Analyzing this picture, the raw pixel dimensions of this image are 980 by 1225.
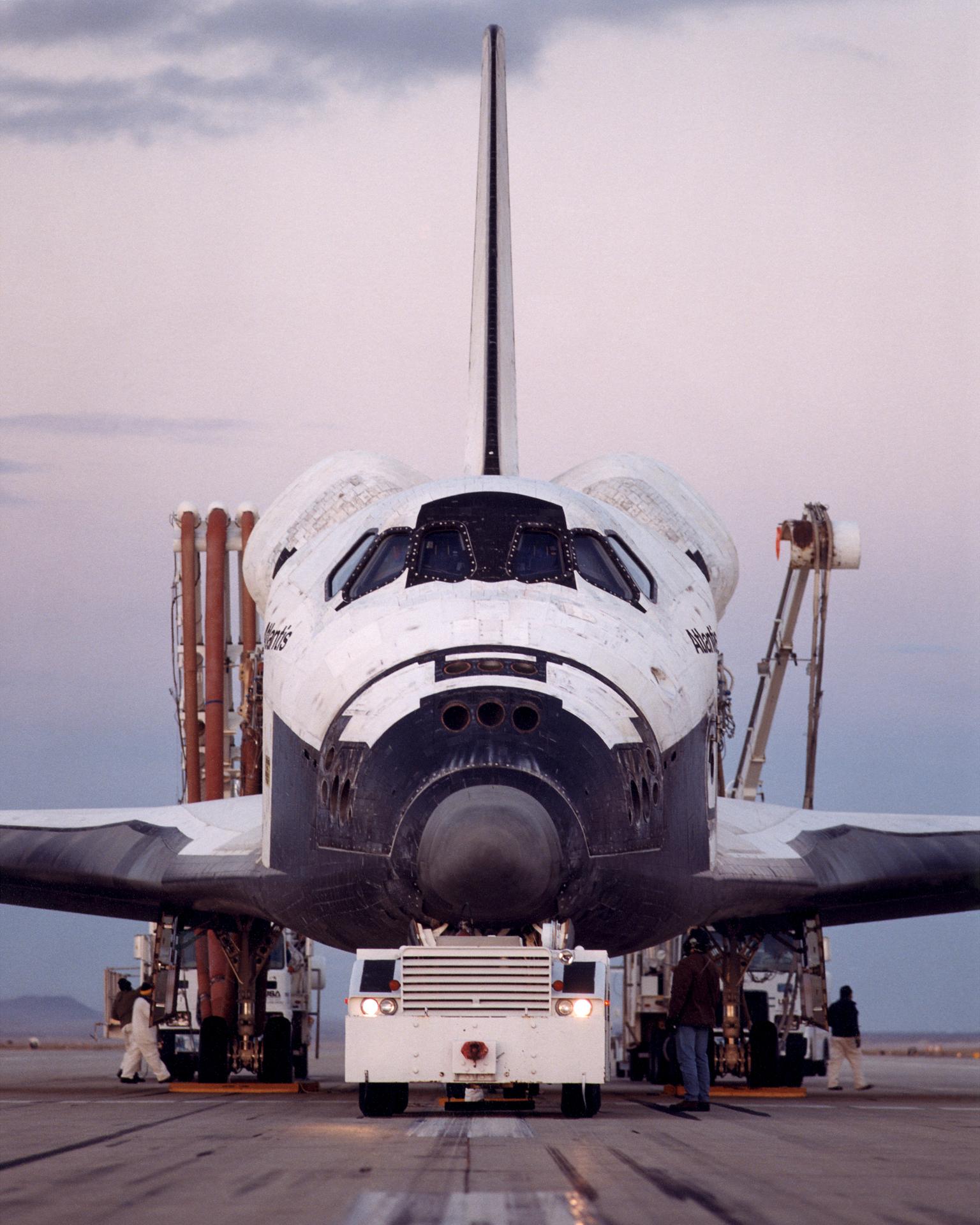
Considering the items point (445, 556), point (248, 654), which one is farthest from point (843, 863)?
point (248, 654)

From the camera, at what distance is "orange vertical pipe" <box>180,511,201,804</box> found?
21344mm

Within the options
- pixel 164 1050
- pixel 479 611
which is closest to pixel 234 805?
pixel 479 611

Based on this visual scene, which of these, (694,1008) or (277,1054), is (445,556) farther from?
(277,1054)

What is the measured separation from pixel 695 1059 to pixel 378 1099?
2422 mm

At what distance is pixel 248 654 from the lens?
2083cm

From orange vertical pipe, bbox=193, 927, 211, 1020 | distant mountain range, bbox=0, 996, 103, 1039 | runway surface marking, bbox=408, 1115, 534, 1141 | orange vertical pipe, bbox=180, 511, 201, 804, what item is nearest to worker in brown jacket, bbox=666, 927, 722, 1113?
runway surface marking, bbox=408, 1115, 534, 1141

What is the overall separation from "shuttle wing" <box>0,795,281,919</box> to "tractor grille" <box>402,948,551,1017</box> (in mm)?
3222

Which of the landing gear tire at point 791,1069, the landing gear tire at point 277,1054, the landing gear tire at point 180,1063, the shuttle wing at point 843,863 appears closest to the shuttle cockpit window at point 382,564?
the shuttle wing at point 843,863

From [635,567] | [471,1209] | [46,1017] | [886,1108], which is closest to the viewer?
[471,1209]

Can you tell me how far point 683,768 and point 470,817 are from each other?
90.6 inches

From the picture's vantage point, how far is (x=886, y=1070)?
85.6ft

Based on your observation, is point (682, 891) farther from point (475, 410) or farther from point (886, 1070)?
point (886, 1070)

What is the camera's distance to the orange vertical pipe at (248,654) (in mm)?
18531

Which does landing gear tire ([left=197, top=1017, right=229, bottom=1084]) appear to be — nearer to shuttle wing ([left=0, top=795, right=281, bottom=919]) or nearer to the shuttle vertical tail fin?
shuttle wing ([left=0, top=795, right=281, bottom=919])
